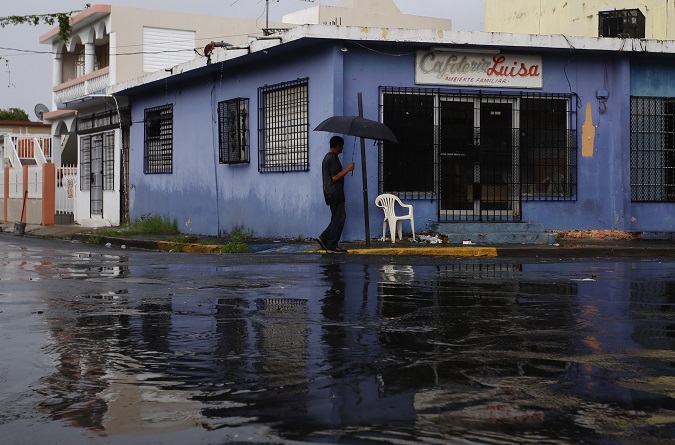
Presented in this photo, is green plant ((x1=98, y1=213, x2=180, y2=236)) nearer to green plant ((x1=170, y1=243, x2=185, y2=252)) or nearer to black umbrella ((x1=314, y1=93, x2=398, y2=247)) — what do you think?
green plant ((x1=170, y1=243, x2=185, y2=252))

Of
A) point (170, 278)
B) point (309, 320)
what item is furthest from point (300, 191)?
point (309, 320)

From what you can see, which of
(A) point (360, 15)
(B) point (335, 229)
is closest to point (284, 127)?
(B) point (335, 229)

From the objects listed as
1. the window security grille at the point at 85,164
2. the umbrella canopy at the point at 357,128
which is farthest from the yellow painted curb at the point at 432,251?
the window security grille at the point at 85,164

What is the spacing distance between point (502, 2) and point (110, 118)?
12.1 m

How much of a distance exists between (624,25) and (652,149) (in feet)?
9.09

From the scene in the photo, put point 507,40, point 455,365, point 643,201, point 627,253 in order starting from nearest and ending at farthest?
point 455,365 < point 627,253 < point 507,40 < point 643,201

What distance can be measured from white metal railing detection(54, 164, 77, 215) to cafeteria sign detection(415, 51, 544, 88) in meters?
16.2

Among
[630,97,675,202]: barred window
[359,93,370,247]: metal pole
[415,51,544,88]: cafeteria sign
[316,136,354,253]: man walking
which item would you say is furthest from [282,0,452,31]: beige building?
[316,136,354,253]: man walking

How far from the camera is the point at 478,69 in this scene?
59.4 feet

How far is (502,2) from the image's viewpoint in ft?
93.6

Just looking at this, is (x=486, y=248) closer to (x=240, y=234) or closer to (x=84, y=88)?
(x=240, y=234)

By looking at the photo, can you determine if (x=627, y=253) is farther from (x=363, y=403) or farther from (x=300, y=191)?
(x=363, y=403)

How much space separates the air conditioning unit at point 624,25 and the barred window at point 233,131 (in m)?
7.78

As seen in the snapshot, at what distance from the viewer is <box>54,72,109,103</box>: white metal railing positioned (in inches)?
1208
